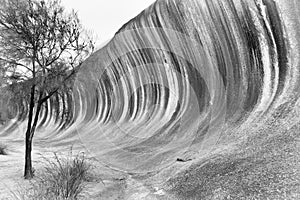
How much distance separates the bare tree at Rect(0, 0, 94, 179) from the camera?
734 cm

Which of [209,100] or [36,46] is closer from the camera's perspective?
[36,46]

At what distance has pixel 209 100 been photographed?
372 inches

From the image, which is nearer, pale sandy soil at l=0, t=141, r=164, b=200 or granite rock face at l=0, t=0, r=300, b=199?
granite rock face at l=0, t=0, r=300, b=199

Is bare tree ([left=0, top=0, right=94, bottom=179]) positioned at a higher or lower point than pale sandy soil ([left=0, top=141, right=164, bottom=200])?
higher

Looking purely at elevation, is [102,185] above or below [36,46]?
below

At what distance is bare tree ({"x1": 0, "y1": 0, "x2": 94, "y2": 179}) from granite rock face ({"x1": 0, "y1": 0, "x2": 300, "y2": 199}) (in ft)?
3.20

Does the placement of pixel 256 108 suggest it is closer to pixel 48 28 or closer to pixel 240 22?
pixel 240 22

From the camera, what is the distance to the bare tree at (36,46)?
7340mm

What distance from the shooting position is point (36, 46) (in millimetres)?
7535

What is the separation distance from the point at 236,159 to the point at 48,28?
5.39m

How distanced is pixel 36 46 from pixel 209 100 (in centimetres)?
513

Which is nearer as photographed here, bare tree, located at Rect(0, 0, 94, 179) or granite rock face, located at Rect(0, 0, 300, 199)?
granite rock face, located at Rect(0, 0, 300, 199)

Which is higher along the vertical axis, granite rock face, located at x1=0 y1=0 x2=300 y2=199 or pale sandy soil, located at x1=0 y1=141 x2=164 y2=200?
granite rock face, located at x1=0 y1=0 x2=300 y2=199

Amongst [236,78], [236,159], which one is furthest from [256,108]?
[236,159]
